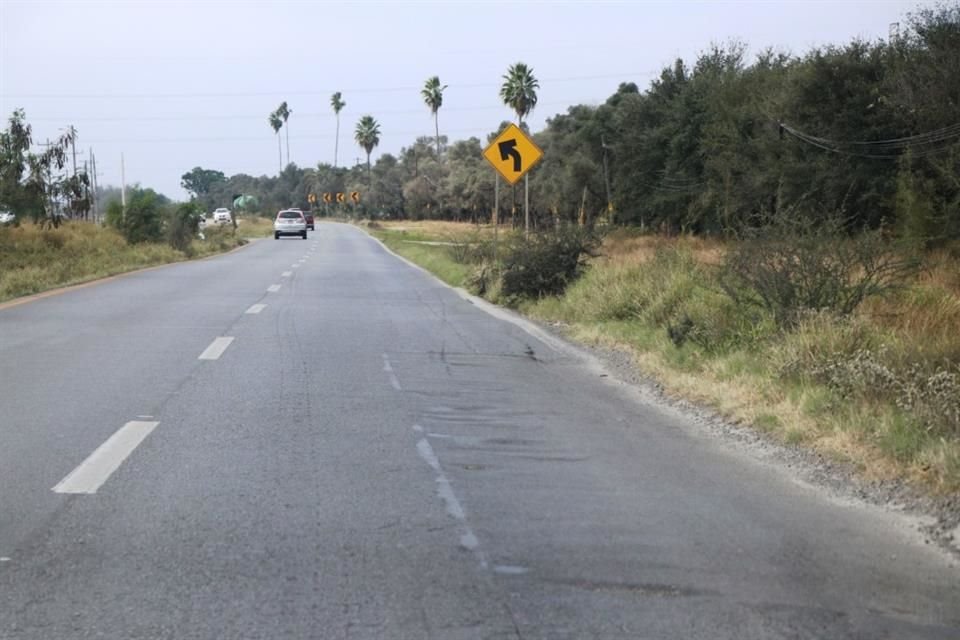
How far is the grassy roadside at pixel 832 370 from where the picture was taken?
779cm

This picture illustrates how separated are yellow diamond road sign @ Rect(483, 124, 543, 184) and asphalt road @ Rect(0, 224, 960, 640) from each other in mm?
11468

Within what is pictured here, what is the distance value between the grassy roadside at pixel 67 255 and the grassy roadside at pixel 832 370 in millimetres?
14646

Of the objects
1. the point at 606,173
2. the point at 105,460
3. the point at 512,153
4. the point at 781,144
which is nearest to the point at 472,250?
the point at 512,153

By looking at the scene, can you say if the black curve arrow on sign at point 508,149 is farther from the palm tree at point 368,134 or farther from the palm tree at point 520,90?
the palm tree at point 368,134

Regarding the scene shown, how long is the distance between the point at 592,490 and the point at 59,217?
39.6 m

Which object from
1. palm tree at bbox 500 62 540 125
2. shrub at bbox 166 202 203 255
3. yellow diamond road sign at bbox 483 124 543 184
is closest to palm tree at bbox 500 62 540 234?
palm tree at bbox 500 62 540 125

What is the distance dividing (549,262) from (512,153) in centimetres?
346

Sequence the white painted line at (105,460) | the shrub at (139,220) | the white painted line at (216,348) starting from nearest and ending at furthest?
the white painted line at (105,460) < the white painted line at (216,348) < the shrub at (139,220)

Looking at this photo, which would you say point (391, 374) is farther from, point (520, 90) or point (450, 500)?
point (520, 90)

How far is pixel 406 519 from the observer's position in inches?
250

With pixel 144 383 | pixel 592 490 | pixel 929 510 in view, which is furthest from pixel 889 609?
pixel 144 383

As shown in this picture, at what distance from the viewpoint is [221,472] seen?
739cm

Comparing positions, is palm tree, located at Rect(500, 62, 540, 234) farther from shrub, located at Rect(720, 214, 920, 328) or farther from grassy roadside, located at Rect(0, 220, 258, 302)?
shrub, located at Rect(720, 214, 920, 328)

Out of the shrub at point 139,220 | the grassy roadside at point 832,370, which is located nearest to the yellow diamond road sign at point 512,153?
the grassy roadside at point 832,370
